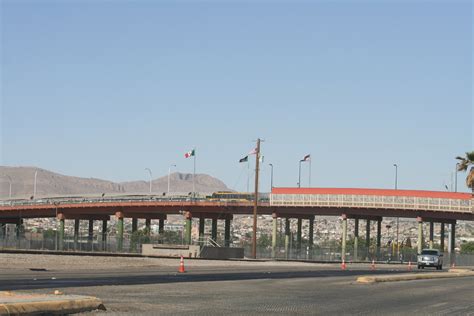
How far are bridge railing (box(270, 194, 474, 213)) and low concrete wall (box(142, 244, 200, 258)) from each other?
3062 cm

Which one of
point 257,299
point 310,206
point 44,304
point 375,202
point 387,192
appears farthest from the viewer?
point 310,206

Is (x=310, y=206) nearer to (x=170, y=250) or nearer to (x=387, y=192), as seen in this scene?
(x=387, y=192)

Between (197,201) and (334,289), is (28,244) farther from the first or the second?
(334,289)

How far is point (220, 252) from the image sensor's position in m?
80.4

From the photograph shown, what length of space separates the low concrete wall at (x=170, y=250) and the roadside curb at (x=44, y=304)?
60.1m

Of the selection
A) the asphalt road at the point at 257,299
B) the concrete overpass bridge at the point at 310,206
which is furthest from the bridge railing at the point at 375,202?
the asphalt road at the point at 257,299

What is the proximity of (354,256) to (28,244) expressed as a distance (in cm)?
3734

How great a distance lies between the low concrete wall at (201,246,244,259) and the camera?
7853 centimetres

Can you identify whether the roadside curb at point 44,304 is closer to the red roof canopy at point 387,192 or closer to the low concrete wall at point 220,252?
the low concrete wall at point 220,252

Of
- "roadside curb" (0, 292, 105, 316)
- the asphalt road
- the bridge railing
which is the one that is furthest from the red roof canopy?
"roadside curb" (0, 292, 105, 316)

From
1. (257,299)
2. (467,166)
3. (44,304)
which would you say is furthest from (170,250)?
(44,304)

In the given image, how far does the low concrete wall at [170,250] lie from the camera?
78312mm

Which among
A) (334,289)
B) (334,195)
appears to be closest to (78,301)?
(334,289)

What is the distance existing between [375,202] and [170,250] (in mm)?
33582
